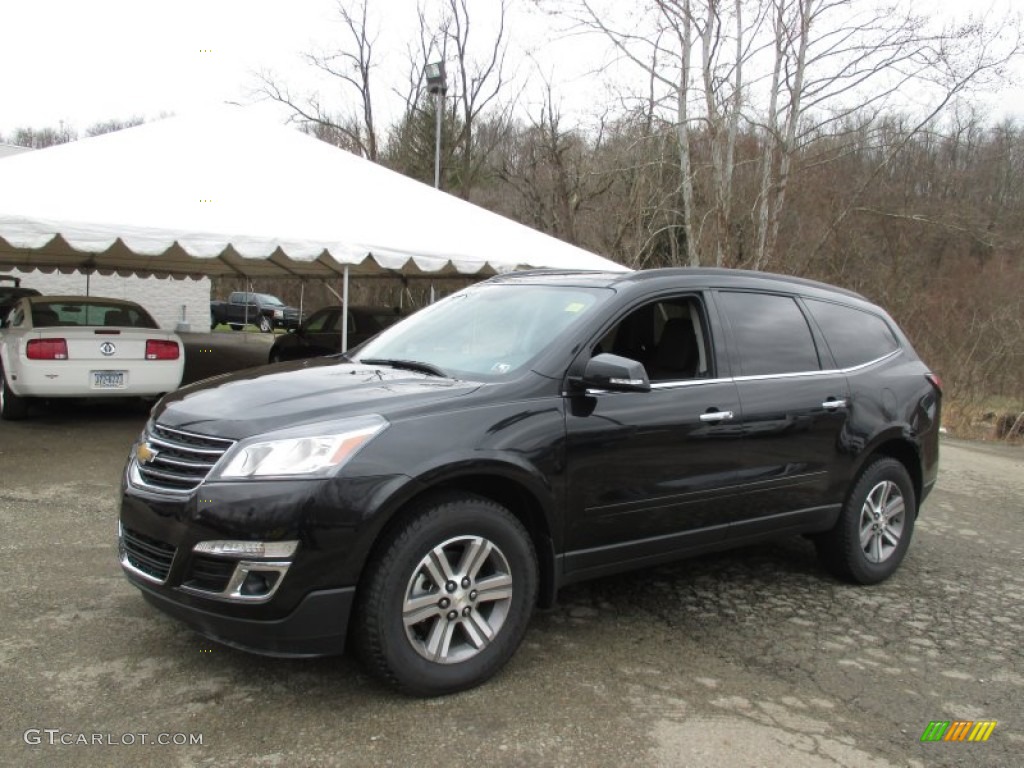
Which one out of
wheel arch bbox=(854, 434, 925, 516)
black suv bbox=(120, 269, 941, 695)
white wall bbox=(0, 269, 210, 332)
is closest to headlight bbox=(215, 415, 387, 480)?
black suv bbox=(120, 269, 941, 695)

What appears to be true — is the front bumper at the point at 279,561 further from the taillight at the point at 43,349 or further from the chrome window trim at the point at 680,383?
the taillight at the point at 43,349

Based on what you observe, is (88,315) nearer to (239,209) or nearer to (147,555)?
(239,209)

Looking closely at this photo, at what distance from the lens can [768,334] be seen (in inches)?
Answer: 173

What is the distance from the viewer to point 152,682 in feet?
10.5

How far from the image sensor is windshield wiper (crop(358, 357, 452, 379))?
3.73m

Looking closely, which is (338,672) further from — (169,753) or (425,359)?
(425,359)

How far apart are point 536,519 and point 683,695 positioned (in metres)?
0.94

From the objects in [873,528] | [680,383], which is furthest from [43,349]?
[873,528]

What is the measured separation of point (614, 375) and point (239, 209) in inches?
277

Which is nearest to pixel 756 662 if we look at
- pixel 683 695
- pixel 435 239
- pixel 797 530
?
pixel 683 695

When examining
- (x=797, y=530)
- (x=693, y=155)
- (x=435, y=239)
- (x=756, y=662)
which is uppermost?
(x=693, y=155)

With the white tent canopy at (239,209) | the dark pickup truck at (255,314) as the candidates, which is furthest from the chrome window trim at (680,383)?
the dark pickup truck at (255,314)

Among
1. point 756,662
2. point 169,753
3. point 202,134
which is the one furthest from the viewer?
point 202,134

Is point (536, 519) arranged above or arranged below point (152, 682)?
above
